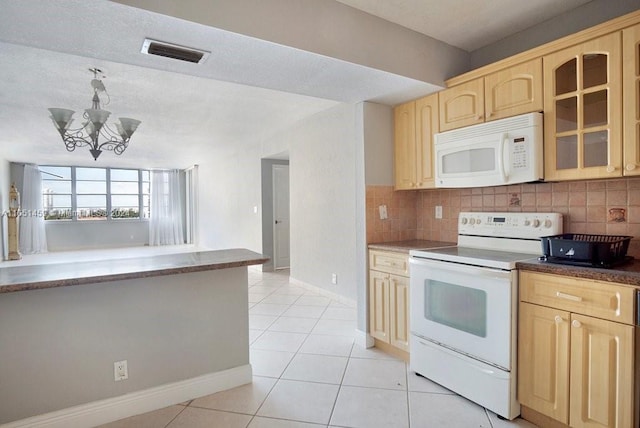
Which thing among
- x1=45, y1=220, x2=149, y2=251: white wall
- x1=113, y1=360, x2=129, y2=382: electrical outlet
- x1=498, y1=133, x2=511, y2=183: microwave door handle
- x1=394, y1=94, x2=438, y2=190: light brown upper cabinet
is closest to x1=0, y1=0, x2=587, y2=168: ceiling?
x1=394, y1=94, x2=438, y2=190: light brown upper cabinet

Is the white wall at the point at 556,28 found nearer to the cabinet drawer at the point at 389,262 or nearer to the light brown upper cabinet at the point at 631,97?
the light brown upper cabinet at the point at 631,97

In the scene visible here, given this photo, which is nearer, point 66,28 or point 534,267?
point 66,28

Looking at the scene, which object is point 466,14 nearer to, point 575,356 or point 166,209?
point 575,356

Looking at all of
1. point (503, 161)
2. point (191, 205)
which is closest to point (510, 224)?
point (503, 161)

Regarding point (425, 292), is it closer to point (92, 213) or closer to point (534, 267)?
point (534, 267)

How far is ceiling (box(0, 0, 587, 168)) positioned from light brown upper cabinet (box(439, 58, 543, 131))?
0.25 m

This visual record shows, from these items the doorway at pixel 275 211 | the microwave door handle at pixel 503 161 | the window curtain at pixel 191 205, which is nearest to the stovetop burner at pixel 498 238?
the microwave door handle at pixel 503 161

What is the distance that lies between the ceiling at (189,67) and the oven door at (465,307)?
1.44m

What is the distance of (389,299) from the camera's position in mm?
2783

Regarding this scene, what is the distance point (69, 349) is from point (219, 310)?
0.83 meters

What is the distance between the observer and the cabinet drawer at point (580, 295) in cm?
155

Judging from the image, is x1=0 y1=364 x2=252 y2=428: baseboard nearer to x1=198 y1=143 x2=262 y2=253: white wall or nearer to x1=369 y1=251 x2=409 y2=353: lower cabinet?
x1=369 y1=251 x2=409 y2=353: lower cabinet

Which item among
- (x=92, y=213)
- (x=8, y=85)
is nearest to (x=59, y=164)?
(x=92, y=213)

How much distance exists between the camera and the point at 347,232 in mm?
4098
